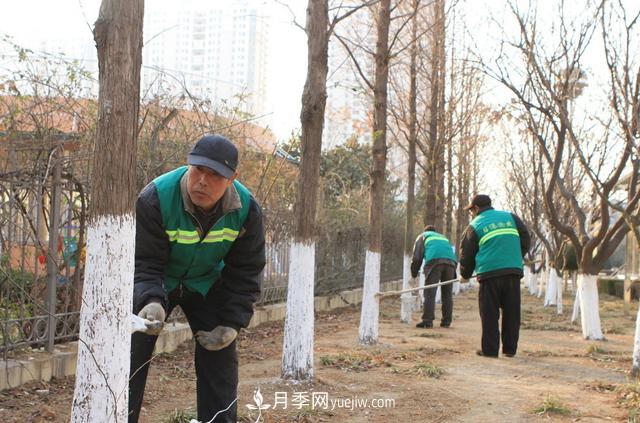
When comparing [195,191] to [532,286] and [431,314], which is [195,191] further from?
[532,286]

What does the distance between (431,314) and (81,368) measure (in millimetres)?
10254

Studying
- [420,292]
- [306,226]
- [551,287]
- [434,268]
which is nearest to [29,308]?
[306,226]

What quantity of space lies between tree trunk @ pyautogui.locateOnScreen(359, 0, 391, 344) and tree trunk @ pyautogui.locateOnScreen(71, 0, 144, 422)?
6.43 m

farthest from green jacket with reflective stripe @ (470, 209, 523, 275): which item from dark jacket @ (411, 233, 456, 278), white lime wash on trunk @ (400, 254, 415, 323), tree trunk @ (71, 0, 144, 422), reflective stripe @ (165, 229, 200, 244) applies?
tree trunk @ (71, 0, 144, 422)

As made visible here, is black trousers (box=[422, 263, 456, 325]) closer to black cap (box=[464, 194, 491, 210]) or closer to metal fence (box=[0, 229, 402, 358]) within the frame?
black cap (box=[464, 194, 491, 210])

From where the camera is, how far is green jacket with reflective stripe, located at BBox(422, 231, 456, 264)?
13.2 meters

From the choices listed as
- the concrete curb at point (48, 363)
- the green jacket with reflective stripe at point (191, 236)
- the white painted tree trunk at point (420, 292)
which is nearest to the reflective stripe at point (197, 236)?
the green jacket with reflective stripe at point (191, 236)

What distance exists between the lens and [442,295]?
42.7 ft

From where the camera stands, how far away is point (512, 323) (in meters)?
9.27

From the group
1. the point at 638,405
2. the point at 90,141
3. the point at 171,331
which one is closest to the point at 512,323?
the point at 638,405

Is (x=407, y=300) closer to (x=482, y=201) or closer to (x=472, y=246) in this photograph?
(x=472, y=246)

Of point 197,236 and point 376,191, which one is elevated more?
point 376,191

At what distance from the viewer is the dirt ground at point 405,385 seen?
560 centimetres

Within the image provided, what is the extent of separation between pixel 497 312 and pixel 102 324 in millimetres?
7021
